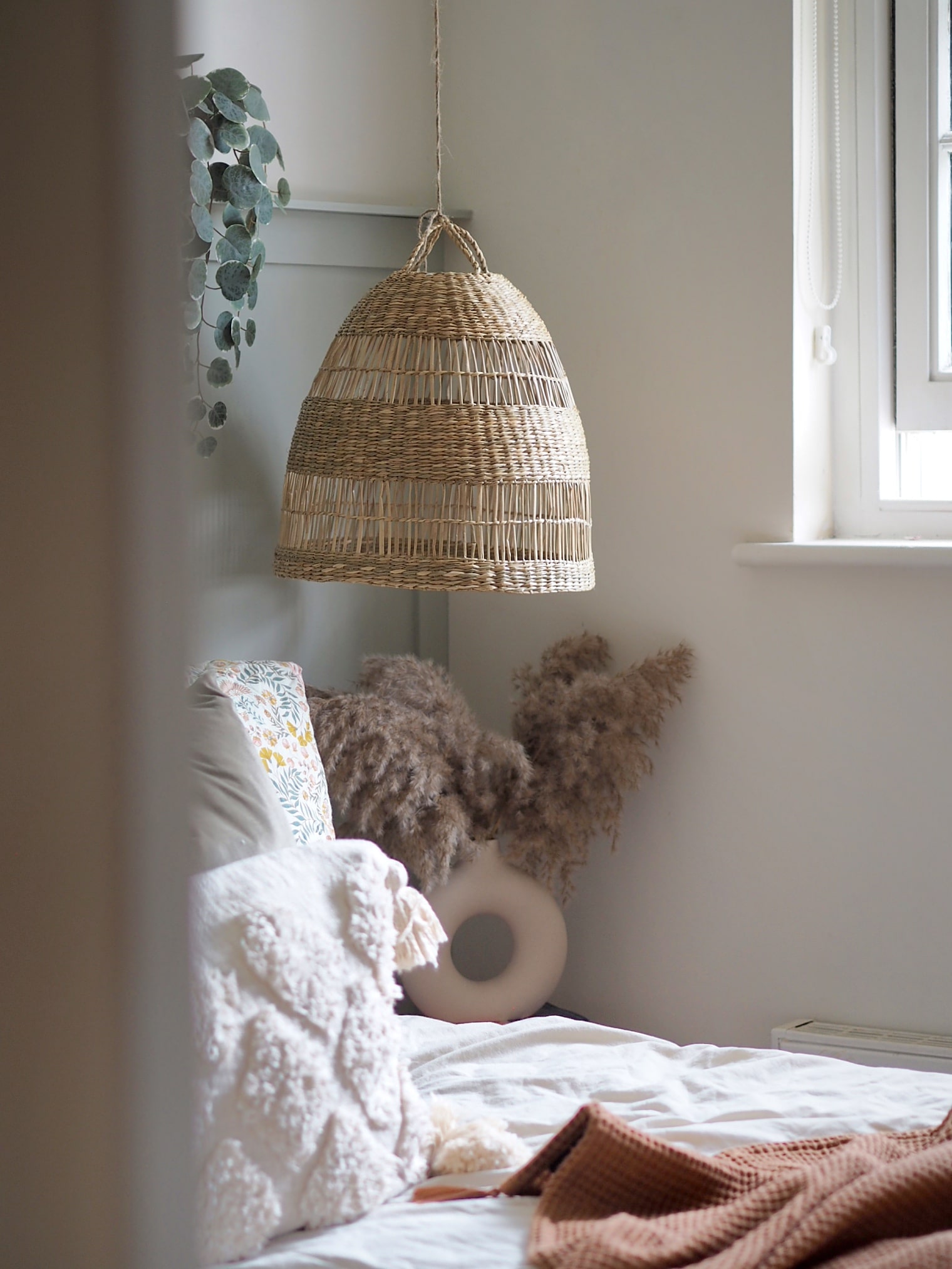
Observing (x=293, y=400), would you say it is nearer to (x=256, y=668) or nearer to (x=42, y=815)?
(x=256, y=668)

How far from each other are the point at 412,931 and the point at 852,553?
99 centimetres

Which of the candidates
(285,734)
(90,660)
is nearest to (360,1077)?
(285,734)

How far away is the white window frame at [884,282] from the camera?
197cm

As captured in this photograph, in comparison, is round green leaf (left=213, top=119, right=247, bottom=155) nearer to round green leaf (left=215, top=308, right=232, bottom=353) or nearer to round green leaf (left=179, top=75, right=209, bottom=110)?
round green leaf (left=179, top=75, right=209, bottom=110)

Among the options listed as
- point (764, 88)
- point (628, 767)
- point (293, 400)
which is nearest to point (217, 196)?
point (293, 400)

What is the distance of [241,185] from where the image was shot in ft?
5.74

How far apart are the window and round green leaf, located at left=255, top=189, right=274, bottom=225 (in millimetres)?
833

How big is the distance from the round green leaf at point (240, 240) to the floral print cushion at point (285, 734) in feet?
1.95

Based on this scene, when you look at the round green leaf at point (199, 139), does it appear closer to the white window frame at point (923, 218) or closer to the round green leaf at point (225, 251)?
the round green leaf at point (225, 251)

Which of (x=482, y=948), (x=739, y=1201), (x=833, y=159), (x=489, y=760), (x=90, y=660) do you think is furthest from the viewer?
(x=482, y=948)

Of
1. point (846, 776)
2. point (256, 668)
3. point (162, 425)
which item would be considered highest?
point (162, 425)

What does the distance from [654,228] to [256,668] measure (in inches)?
40.4

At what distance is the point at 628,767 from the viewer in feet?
6.37

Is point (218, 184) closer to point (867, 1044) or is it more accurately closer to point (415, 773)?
point (415, 773)
